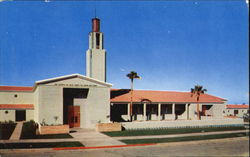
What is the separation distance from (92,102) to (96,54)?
8615 mm

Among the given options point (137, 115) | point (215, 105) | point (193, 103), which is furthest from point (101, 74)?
point (215, 105)

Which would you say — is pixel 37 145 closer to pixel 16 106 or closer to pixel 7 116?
pixel 7 116

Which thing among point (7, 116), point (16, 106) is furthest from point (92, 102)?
point (16, 106)

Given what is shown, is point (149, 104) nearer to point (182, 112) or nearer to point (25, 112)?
point (182, 112)

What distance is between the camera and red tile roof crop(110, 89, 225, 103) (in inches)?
1271

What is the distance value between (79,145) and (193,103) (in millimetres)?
24596

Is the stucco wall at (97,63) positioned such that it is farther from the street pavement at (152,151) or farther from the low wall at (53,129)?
the street pavement at (152,151)

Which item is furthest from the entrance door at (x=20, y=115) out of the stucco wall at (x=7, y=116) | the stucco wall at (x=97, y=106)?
the stucco wall at (x=97, y=106)

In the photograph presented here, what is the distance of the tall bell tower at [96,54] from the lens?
32.0 metres

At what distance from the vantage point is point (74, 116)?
2673 cm

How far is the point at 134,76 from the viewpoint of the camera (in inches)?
1160

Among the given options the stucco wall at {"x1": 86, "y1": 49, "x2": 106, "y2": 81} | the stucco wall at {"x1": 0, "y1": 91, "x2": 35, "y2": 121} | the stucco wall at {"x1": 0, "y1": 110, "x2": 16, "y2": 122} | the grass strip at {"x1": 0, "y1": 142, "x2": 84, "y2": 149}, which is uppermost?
the stucco wall at {"x1": 86, "y1": 49, "x2": 106, "y2": 81}

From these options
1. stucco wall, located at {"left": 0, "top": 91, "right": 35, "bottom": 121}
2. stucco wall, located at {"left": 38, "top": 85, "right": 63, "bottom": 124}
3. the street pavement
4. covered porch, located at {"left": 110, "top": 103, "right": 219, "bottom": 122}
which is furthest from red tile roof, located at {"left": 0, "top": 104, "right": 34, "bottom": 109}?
the street pavement

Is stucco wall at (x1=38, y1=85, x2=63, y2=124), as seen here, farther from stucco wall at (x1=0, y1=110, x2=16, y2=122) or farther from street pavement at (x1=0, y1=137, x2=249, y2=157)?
street pavement at (x1=0, y1=137, x2=249, y2=157)
